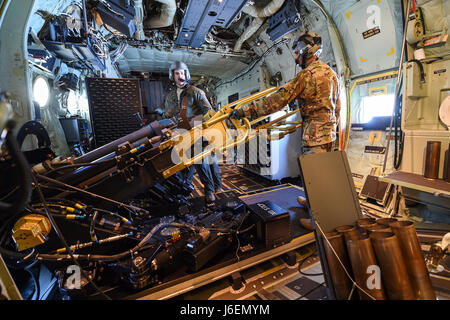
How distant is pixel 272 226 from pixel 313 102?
63.3 inches

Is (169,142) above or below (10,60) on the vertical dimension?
below

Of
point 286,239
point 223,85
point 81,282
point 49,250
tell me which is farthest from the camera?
point 223,85

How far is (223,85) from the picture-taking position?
940cm

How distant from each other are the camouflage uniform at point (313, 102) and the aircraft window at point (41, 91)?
11.5ft

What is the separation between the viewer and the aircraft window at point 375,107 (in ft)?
11.3

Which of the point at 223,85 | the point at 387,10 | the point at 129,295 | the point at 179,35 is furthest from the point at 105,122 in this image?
the point at 223,85

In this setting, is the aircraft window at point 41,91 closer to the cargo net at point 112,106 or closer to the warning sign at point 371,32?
the cargo net at point 112,106

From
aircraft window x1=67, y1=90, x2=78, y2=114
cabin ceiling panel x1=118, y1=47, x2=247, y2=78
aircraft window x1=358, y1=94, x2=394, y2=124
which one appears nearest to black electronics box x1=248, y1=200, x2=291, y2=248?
aircraft window x1=358, y1=94, x2=394, y2=124

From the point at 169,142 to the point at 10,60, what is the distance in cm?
145

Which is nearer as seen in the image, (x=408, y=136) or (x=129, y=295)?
(x=129, y=295)

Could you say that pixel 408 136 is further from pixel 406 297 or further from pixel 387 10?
pixel 406 297

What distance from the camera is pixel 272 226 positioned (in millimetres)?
1828

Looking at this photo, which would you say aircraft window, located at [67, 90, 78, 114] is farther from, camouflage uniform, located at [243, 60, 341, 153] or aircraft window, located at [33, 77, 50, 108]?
camouflage uniform, located at [243, 60, 341, 153]

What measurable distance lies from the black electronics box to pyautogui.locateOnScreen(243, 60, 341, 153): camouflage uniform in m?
1.08
